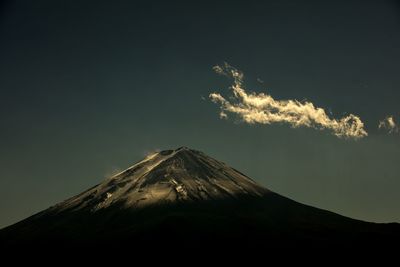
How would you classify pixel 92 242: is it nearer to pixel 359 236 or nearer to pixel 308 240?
pixel 308 240

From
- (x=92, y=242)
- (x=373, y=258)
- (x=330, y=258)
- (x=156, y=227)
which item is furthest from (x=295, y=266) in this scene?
(x=92, y=242)

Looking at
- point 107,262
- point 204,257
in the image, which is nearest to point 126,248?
point 107,262

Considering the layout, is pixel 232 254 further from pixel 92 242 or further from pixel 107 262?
pixel 92 242

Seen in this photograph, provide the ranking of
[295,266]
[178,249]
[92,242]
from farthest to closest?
1. [92,242]
2. [178,249]
3. [295,266]

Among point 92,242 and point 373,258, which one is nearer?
point 373,258

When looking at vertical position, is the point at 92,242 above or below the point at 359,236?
above

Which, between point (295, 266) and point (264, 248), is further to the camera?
point (264, 248)

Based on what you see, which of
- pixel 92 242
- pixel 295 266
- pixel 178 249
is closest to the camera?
pixel 295 266

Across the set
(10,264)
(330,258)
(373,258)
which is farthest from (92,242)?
(373,258)

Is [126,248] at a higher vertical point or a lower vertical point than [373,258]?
higher
